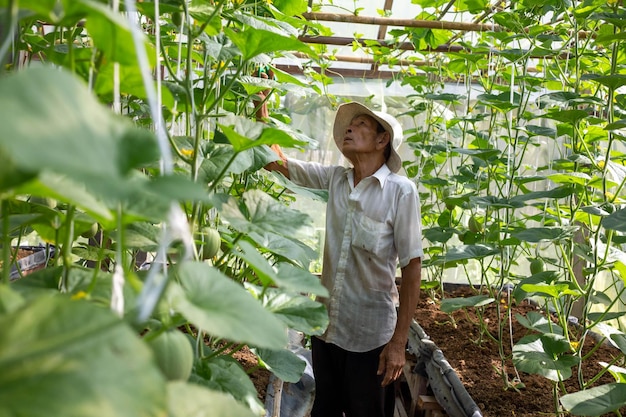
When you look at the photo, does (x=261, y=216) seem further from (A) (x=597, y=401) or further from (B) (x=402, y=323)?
(B) (x=402, y=323)

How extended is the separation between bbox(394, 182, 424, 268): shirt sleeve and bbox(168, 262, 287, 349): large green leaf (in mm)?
1738

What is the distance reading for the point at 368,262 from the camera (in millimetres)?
2287

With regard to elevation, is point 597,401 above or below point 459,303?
above

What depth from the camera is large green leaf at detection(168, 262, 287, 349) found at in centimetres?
39

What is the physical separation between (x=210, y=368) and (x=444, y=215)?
2.75 metres

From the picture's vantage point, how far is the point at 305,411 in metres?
2.71

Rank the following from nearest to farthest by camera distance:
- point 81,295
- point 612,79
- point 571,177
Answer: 1. point 81,295
2. point 612,79
3. point 571,177

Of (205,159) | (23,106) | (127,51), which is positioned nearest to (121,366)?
(23,106)

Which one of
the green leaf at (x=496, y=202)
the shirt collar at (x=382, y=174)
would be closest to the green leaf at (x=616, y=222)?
the green leaf at (x=496, y=202)

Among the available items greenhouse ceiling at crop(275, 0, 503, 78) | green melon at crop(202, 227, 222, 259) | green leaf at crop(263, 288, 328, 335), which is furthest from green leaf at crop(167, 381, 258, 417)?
greenhouse ceiling at crop(275, 0, 503, 78)

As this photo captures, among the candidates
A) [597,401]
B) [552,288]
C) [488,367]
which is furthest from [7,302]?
A: [488,367]

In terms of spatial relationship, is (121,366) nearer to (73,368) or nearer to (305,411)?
(73,368)

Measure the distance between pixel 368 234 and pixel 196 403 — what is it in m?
1.87

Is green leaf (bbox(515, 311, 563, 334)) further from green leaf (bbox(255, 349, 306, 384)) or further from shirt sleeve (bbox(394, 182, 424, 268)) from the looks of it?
green leaf (bbox(255, 349, 306, 384))
